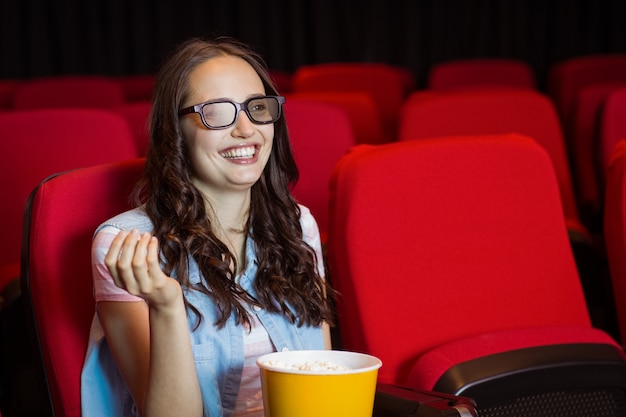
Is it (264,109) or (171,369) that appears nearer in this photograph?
(171,369)

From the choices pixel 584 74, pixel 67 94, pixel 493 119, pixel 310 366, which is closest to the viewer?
pixel 310 366

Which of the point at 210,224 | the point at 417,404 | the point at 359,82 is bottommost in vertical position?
the point at 417,404

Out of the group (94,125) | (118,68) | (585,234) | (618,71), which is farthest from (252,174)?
(118,68)

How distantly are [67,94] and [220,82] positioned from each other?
324 cm

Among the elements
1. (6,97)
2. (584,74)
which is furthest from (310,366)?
(584,74)

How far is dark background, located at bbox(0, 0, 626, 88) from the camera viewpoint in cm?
677

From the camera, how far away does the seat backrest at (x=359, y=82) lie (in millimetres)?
5141

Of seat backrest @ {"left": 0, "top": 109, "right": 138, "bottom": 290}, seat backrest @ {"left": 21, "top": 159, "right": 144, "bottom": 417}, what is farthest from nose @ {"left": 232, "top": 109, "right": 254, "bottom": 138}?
seat backrest @ {"left": 0, "top": 109, "right": 138, "bottom": 290}

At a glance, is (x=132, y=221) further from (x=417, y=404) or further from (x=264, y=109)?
(x=417, y=404)

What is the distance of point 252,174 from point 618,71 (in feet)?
13.8

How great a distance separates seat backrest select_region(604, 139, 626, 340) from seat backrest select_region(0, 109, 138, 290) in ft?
3.86

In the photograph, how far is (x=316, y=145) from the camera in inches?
114

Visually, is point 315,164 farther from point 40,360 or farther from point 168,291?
point 168,291

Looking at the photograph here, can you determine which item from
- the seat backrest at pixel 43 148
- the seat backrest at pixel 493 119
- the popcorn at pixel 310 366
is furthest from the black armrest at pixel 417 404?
the seat backrest at pixel 493 119
